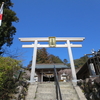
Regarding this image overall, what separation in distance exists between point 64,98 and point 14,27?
8.03m

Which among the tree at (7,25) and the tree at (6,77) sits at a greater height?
the tree at (7,25)

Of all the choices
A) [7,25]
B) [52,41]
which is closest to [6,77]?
[52,41]

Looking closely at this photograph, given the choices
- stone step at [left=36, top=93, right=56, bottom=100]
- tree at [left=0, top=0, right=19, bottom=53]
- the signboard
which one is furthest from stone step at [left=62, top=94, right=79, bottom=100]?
tree at [left=0, top=0, right=19, bottom=53]

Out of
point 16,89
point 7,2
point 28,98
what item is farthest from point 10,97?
point 7,2

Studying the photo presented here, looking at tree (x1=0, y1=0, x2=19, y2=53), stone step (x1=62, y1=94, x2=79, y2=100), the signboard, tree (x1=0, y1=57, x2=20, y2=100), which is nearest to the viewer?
tree (x1=0, y1=57, x2=20, y2=100)

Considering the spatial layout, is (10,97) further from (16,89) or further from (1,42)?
(1,42)

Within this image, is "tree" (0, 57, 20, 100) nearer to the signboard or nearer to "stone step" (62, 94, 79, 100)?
"stone step" (62, 94, 79, 100)

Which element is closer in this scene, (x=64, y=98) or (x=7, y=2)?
(x=64, y=98)

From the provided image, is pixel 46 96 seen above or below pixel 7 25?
below

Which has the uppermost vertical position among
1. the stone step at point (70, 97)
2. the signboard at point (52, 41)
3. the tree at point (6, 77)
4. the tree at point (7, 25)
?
the tree at point (7, 25)

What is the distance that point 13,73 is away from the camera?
3.84 metres

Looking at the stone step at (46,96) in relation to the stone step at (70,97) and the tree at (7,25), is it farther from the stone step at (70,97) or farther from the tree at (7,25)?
the tree at (7,25)

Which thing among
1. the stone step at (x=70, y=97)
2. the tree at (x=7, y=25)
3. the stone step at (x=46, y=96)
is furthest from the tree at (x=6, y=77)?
the tree at (x=7, y=25)

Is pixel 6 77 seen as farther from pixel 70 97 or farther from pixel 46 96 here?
pixel 70 97
